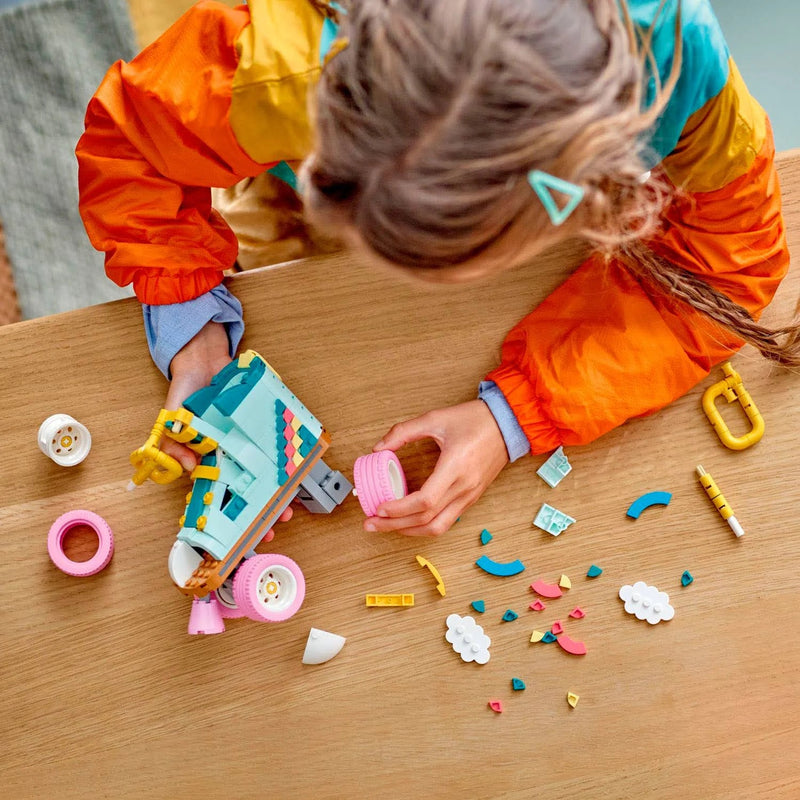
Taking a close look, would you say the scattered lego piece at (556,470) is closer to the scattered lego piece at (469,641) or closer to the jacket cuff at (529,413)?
the jacket cuff at (529,413)

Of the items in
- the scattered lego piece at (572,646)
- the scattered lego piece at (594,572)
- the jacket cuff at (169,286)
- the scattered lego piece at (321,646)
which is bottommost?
the scattered lego piece at (321,646)

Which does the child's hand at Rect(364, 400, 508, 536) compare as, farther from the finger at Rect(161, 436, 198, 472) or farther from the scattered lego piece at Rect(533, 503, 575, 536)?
the finger at Rect(161, 436, 198, 472)

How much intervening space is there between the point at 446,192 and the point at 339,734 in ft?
1.69

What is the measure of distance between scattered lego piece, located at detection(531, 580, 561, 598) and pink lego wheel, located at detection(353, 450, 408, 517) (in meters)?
0.16

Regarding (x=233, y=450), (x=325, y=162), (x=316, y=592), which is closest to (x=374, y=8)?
(x=325, y=162)

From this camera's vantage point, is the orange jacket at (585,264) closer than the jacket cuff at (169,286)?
Yes

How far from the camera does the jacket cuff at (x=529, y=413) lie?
0.72m

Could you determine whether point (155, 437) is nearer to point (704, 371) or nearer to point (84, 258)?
point (704, 371)

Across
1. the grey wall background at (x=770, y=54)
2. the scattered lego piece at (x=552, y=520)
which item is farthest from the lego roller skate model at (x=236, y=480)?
the grey wall background at (x=770, y=54)

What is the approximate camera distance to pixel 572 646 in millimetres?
709

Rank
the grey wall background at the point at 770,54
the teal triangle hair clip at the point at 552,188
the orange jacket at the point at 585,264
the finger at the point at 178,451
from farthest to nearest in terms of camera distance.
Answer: the grey wall background at the point at 770,54 < the finger at the point at 178,451 < the orange jacket at the point at 585,264 < the teal triangle hair clip at the point at 552,188

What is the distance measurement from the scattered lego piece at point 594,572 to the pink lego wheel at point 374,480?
197 mm

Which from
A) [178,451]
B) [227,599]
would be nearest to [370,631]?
[227,599]

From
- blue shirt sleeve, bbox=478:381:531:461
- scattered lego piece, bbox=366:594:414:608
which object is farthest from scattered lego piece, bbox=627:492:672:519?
scattered lego piece, bbox=366:594:414:608
